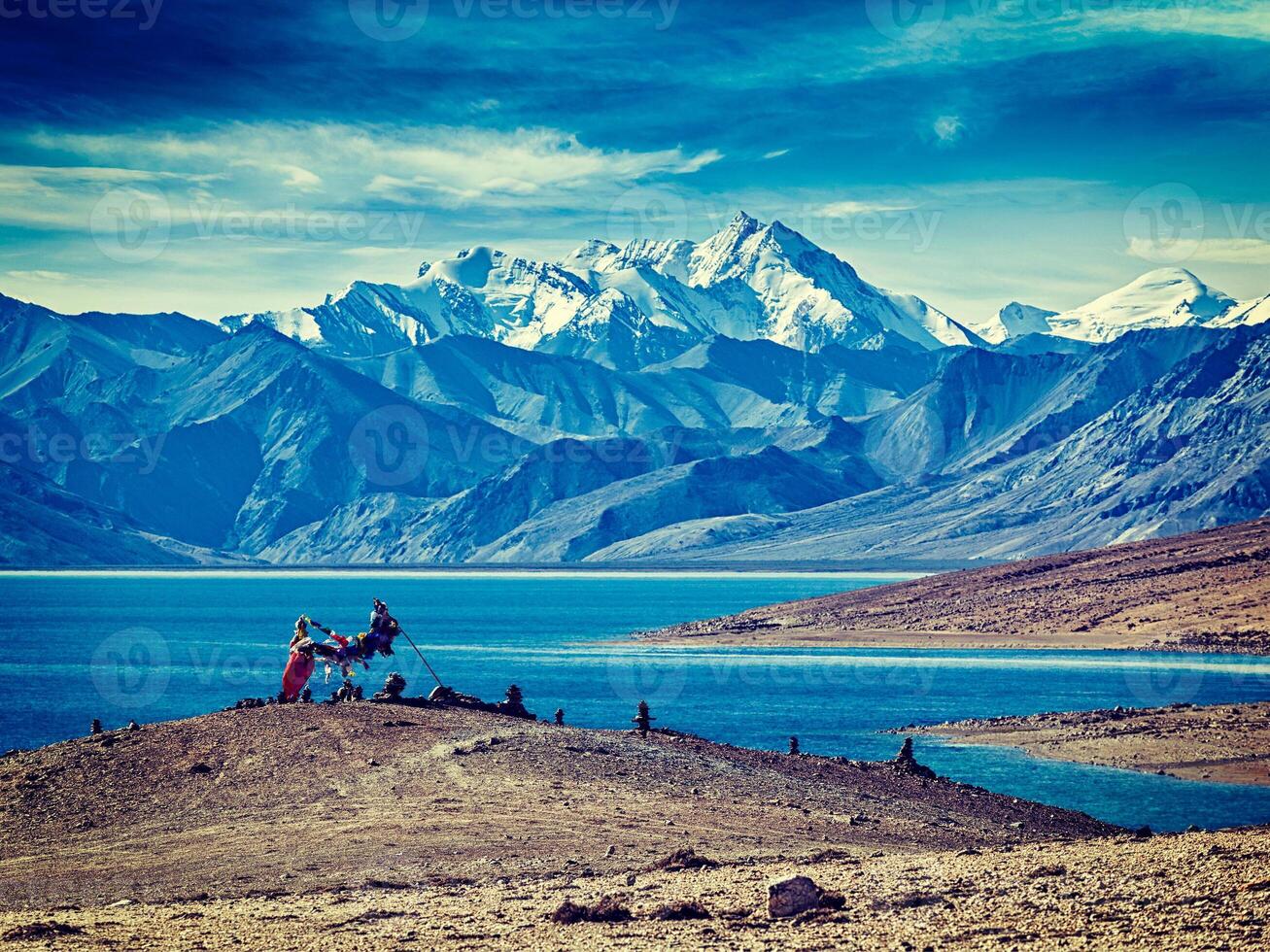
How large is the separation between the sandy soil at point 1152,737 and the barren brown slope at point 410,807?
1921 centimetres

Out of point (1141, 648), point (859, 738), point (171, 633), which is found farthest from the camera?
point (171, 633)

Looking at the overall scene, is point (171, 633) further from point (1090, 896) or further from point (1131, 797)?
point (1090, 896)

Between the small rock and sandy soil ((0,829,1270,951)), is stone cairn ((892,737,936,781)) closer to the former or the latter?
sandy soil ((0,829,1270,951))

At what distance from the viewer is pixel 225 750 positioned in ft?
154

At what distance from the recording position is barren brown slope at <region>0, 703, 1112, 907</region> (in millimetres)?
36531

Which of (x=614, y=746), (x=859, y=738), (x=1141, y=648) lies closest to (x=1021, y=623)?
(x=1141, y=648)

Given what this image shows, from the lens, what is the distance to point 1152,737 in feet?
257

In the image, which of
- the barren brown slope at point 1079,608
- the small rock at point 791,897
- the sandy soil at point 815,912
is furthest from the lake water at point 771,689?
A: the small rock at point 791,897

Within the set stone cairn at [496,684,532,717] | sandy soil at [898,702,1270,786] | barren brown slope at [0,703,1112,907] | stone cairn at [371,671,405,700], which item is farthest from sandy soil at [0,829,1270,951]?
sandy soil at [898,702,1270,786]

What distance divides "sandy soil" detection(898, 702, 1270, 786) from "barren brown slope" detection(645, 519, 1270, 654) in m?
58.2

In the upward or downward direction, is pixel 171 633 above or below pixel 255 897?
above

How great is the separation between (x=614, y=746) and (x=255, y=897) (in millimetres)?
19333

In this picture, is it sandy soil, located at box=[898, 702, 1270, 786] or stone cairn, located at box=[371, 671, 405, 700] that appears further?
sandy soil, located at box=[898, 702, 1270, 786]

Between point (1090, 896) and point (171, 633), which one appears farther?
point (171, 633)
